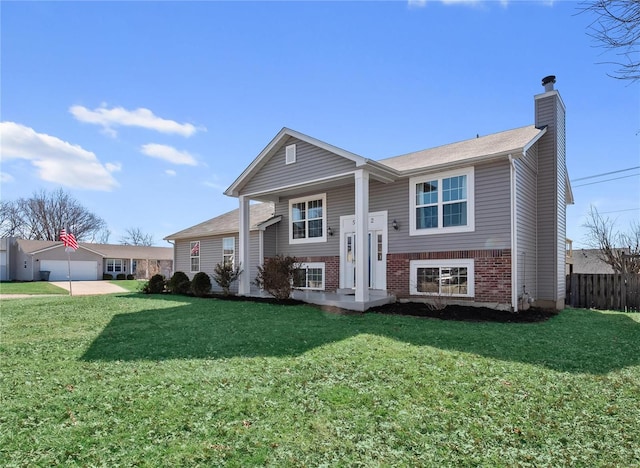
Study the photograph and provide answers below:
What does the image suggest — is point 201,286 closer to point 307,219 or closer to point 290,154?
point 307,219

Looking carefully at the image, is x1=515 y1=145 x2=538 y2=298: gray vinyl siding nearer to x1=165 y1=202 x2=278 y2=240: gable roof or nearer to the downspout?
the downspout

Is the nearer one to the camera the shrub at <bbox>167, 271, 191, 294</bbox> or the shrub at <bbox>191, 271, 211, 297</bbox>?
the shrub at <bbox>191, 271, 211, 297</bbox>

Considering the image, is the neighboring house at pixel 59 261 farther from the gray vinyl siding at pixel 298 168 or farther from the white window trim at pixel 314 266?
the gray vinyl siding at pixel 298 168

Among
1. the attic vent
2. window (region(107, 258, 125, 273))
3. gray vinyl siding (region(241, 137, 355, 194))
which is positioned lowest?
window (region(107, 258, 125, 273))

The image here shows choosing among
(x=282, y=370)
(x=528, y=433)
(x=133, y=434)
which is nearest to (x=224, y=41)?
(x=282, y=370)

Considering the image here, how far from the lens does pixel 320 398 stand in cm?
383

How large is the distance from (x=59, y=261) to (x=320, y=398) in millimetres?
41987

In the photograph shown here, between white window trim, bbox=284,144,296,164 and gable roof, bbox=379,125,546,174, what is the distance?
3.55 meters

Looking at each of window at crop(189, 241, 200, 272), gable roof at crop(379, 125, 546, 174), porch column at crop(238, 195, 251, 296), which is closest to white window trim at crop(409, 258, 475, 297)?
gable roof at crop(379, 125, 546, 174)

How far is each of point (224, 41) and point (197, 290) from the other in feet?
31.7

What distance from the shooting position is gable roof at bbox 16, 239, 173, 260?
3633 centimetres

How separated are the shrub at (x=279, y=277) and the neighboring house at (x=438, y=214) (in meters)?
0.60

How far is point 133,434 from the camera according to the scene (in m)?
3.08

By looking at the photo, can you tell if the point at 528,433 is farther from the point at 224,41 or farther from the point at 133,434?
the point at 224,41
